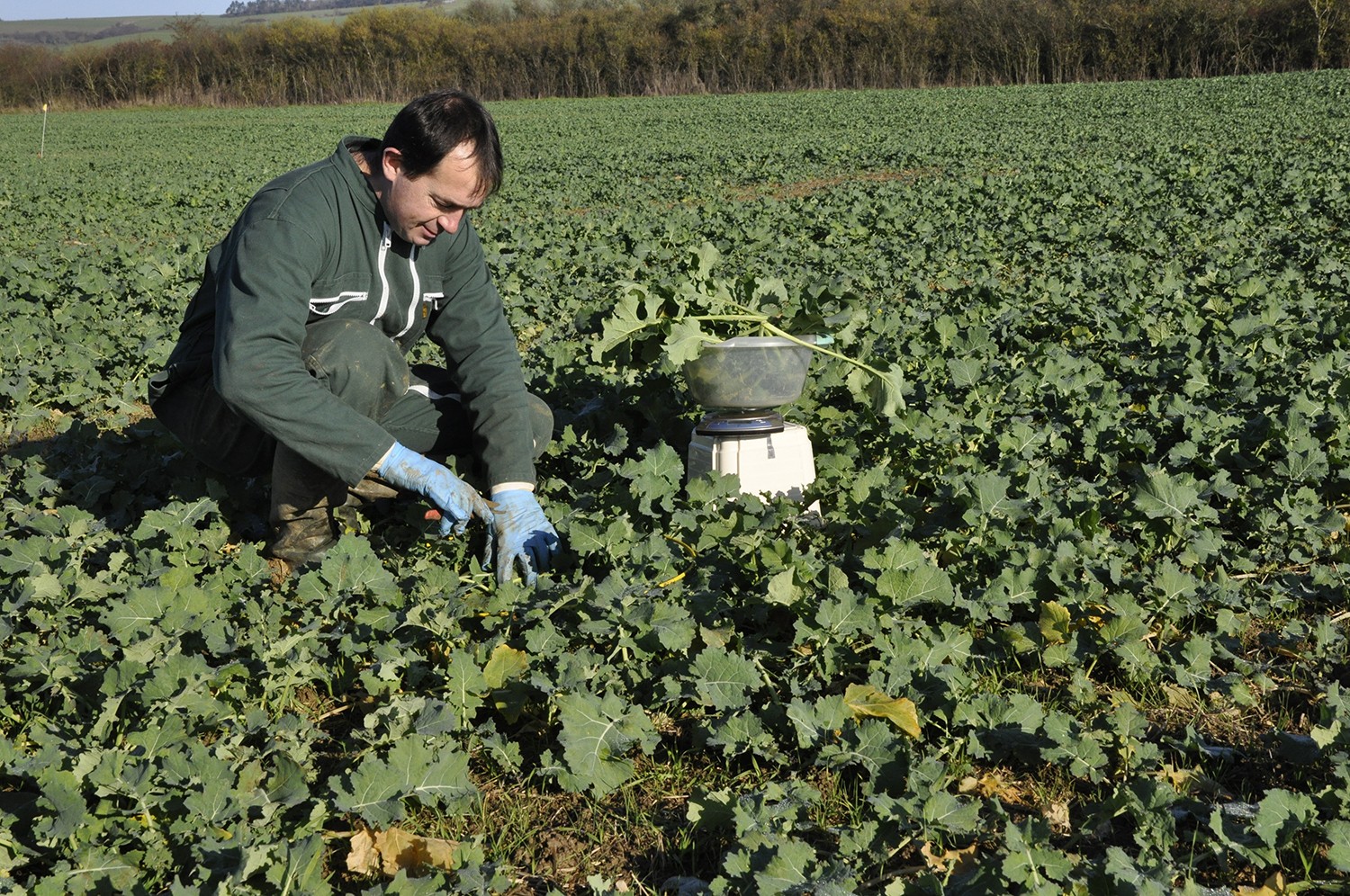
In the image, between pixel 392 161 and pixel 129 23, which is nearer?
pixel 392 161

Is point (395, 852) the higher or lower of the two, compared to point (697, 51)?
lower

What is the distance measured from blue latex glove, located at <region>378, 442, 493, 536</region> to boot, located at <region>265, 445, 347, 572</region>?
35 cm

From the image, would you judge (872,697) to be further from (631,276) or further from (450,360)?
(631,276)

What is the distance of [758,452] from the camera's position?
11.6ft

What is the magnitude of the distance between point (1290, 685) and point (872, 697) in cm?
105

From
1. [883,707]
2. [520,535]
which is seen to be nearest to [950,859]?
[883,707]

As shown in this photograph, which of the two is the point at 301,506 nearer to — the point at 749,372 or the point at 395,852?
the point at 749,372

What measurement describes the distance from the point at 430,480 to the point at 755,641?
3.35ft

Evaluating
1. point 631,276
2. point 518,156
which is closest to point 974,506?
Result: point 631,276

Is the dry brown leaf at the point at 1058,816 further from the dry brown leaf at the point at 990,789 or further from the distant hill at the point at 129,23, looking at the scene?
the distant hill at the point at 129,23

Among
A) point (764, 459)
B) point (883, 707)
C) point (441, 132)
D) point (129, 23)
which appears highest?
point (129, 23)

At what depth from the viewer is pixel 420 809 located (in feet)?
7.46

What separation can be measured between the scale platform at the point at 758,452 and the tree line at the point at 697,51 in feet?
138

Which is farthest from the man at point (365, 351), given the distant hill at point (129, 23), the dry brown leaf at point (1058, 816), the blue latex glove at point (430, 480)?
the distant hill at point (129, 23)
